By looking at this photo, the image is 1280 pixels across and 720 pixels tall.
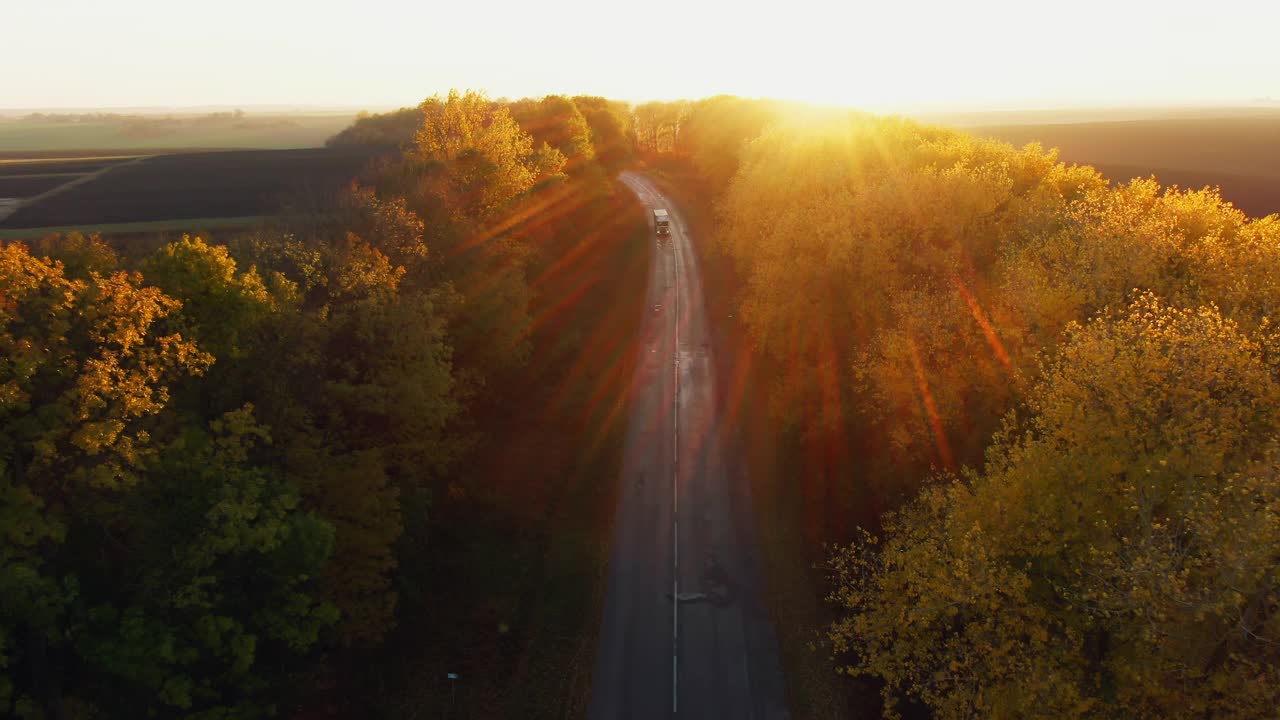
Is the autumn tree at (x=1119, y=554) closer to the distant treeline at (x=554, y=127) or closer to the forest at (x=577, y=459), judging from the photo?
the forest at (x=577, y=459)

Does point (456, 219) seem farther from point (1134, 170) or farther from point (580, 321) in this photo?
point (1134, 170)

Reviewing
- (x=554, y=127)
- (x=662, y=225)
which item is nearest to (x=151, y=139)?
(x=554, y=127)

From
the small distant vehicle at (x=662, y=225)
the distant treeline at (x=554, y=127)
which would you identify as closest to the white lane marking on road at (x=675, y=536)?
the small distant vehicle at (x=662, y=225)

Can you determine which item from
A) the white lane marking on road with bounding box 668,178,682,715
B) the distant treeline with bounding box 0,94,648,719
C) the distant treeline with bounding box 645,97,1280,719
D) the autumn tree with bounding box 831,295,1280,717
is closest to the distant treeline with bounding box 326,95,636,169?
the distant treeline with bounding box 0,94,648,719

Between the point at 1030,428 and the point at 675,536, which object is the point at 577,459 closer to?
the point at 675,536

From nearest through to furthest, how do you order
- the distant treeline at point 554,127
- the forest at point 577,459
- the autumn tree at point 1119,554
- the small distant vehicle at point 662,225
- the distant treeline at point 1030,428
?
the autumn tree at point 1119,554
the distant treeline at point 1030,428
the forest at point 577,459
the small distant vehicle at point 662,225
the distant treeline at point 554,127

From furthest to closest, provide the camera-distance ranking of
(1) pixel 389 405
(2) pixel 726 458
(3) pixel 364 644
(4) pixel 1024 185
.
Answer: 1. (4) pixel 1024 185
2. (2) pixel 726 458
3. (1) pixel 389 405
4. (3) pixel 364 644

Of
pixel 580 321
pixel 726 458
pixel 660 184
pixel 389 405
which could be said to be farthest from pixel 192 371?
pixel 660 184

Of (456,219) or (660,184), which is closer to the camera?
(456,219)
